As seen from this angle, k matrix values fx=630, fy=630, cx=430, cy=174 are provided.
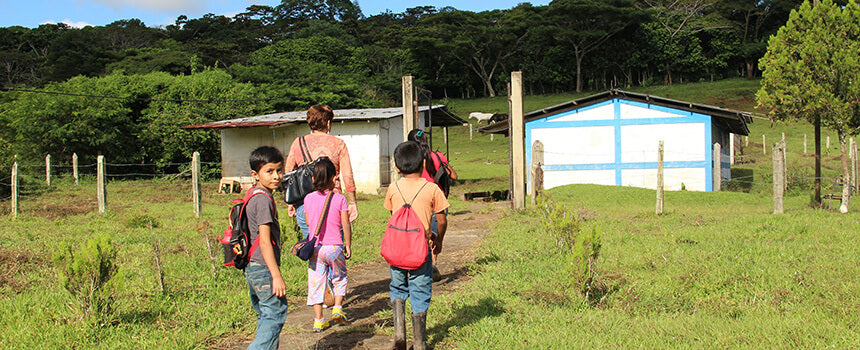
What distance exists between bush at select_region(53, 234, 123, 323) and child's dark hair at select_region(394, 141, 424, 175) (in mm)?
2335

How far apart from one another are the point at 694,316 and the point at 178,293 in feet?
14.6

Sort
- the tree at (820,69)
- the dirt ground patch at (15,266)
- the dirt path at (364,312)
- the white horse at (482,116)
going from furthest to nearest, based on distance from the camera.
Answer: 1. the white horse at (482,116)
2. the tree at (820,69)
3. the dirt ground patch at (15,266)
4. the dirt path at (364,312)

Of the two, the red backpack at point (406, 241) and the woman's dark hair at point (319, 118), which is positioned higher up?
the woman's dark hair at point (319, 118)

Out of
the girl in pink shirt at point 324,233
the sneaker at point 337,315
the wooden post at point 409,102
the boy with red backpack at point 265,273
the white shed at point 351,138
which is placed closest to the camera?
the boy with red backpack at point 265,273

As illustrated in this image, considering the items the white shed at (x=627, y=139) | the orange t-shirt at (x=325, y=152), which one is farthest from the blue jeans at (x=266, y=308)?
the white shed at (x=627, y=139)

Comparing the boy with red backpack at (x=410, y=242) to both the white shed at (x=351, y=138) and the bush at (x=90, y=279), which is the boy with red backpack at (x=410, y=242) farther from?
the white shed at (x=351, y=138)

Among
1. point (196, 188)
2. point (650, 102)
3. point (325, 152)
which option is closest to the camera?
point (325, 152)

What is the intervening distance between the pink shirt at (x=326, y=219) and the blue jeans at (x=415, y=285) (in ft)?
2.15

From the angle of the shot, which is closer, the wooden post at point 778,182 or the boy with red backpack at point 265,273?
the boy with red backpack at point 265,273

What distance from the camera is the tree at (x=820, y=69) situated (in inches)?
496

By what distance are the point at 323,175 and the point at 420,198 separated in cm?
79

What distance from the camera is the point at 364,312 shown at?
545 centimetres

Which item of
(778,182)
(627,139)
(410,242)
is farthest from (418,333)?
(627,139)

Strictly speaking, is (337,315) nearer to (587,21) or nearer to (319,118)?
(319,118)
